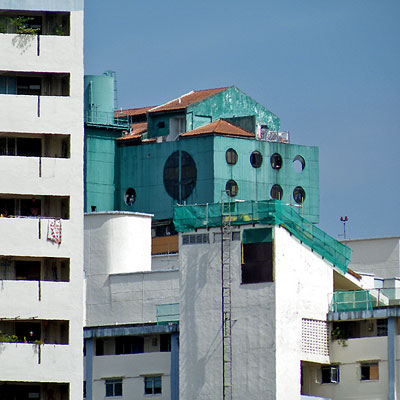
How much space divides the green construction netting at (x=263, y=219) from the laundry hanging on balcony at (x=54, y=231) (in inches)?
557

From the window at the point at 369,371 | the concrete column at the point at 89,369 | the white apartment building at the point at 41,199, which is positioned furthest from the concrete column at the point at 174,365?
the white apartment building at the point at 41,199

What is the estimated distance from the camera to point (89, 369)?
9825 centimetres

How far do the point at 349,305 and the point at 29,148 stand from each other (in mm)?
21680

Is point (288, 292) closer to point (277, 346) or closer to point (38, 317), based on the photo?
point (277, 346)

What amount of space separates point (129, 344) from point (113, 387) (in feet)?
8.88

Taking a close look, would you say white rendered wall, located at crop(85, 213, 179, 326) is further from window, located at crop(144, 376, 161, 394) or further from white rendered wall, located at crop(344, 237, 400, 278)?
white rendered wall, located at crop(344, 237, 400, 278)

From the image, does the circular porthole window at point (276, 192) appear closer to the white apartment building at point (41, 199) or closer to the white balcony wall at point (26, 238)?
the white apartment building at point (41, 199)

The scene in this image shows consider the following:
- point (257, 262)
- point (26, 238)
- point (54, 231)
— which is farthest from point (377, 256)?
point (26, 238)

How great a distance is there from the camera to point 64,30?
269 ft

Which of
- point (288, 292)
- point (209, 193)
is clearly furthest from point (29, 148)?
point (209, 193)

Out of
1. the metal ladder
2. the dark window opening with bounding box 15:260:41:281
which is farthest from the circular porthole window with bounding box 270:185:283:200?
the dark window opening with bounding box 15:260:41:281

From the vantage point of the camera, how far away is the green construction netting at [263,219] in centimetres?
9000

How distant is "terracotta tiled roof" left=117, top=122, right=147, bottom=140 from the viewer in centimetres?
13175

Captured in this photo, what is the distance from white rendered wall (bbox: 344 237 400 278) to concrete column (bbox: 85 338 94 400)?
74.7ft
